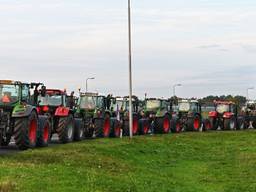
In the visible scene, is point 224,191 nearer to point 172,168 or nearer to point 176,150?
point 172,168

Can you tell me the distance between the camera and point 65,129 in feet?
86.1

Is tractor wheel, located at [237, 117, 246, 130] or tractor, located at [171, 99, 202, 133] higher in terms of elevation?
tractor, located at [171, 99, 202, 133]

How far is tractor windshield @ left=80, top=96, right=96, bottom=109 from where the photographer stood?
105 feet

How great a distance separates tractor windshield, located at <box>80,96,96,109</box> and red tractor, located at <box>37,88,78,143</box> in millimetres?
3438

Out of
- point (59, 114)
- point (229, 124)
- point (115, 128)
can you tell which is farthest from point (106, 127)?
point (229, 124)

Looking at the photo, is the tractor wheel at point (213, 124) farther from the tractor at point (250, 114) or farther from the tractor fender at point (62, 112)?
the tractor fender at point (62, 112)

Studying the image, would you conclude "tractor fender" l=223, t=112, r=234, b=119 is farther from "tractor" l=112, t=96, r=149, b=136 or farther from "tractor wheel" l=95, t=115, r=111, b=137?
"tractor wheel" l=95, t=115, r=111, b=137

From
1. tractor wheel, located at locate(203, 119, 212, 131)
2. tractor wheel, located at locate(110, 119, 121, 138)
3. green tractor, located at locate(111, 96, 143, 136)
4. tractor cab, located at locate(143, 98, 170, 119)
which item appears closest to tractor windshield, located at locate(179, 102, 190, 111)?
tractor wheel, located at locate(203, 119, 212, 131)

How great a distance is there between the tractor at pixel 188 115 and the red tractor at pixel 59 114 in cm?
1623

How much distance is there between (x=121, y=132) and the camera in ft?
116

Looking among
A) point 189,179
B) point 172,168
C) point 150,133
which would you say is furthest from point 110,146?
point 150,133

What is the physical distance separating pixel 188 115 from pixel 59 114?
65.4 feet

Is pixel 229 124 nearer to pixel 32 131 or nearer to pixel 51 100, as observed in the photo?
pixel 51 100

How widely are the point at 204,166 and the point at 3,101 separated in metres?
7.36
